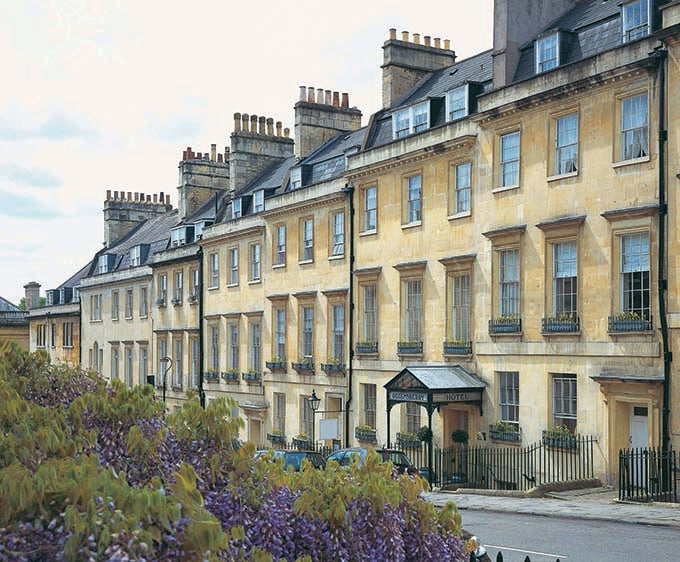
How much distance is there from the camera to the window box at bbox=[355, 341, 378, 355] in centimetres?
3419

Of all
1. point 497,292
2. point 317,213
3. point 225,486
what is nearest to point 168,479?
point 225,486

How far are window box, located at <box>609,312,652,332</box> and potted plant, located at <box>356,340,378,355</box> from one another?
11.2 metres

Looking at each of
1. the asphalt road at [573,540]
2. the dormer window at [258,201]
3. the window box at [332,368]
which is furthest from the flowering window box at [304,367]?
the asphalt road at [573,540]

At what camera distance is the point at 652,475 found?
2261cm

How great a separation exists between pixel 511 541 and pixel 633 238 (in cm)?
978

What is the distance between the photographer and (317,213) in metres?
38.3

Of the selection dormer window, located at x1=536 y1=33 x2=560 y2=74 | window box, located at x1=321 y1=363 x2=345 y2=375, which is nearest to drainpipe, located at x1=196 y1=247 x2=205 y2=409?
window box, located at x1=321 y1=363 x2=345 y2=375

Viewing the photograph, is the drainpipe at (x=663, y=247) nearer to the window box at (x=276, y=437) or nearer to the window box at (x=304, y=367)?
the window box at (x=304, y=367)

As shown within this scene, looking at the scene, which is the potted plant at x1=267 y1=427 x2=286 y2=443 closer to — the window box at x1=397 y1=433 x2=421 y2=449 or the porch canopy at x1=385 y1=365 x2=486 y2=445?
the window box at x1=397 y1=433 x2=421 y2=449

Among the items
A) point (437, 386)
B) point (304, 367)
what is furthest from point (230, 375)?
point (437, 386)

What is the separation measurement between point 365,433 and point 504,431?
7446 millimetres

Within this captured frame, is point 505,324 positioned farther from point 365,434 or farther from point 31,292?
point 31,292

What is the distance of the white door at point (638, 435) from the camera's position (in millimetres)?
23344

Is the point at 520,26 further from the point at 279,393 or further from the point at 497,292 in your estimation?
the point at 279,393
